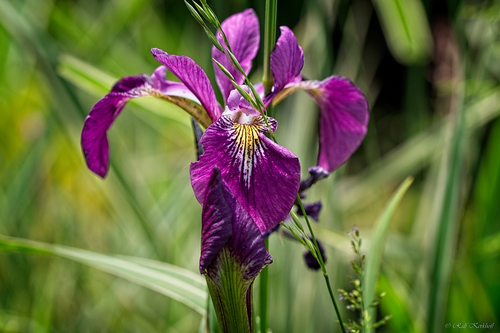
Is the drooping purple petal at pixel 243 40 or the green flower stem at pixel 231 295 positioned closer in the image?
the green flower stem at pixel 231 295

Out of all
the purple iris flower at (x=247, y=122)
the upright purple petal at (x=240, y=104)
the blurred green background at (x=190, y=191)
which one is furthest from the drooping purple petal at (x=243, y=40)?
the blurred green background at (x=190, y=191)

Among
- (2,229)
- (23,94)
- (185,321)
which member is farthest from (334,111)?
(23,94)

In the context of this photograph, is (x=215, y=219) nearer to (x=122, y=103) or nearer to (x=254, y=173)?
(x=254, y=173)

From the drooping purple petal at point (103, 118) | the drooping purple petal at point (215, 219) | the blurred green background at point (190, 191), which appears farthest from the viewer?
the blurred green background at point (190, 191)

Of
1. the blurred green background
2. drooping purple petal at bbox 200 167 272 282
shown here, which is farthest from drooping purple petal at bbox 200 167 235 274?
the blurred green background

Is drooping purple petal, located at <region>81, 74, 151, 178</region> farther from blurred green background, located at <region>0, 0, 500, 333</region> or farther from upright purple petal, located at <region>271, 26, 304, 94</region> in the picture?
blurred green background, located at <region>0, 0, 500, 333</region>

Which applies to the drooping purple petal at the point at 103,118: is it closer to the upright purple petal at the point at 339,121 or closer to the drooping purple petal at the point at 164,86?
the drooping purple petal at the point at 164,86

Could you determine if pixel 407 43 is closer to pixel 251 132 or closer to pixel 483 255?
pixel 483 255
